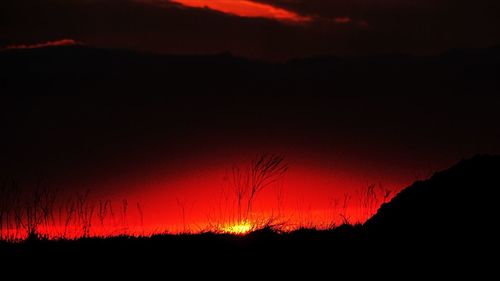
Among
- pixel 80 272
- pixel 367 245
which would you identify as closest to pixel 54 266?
pixel 80 272

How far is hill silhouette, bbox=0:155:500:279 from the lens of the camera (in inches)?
323

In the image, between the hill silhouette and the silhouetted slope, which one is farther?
the silhouetted slope

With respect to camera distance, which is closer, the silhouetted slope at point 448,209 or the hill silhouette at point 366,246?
the hill silhouette at point 366,246

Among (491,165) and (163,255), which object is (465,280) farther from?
(163,255)

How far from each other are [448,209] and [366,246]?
109 centimetres

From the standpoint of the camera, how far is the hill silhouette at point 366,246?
8.21 meters

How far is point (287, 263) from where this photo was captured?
8.44m

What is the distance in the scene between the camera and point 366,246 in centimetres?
883

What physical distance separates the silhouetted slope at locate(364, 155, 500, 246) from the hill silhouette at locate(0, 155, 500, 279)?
12 millimetres

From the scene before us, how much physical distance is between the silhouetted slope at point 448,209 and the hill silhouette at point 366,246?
0.01m

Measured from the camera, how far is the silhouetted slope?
28.0 ft

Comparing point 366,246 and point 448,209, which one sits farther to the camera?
point 448,209

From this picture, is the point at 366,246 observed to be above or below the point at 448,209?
below

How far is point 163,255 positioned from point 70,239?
184cm
